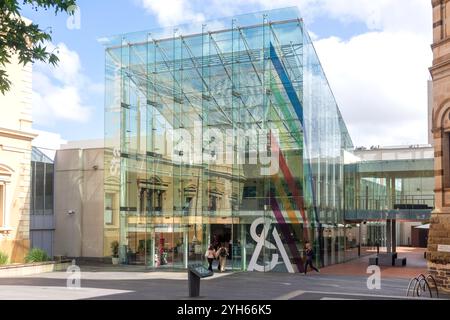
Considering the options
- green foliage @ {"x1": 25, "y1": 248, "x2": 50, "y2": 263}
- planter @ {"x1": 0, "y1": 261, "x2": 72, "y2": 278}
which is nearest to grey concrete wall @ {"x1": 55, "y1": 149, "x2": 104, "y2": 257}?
planter @ {"x1": 0, "y1": 261, "x2": 72, "y2": 278}

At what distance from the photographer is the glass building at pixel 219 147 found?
29.1 m

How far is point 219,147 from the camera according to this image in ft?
101

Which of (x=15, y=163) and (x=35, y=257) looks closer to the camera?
(x=35, y=257)

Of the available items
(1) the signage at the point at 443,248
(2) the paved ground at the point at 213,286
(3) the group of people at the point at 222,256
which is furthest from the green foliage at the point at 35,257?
(1) the signage at the point at 443,248

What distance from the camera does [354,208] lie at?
41.6 metres

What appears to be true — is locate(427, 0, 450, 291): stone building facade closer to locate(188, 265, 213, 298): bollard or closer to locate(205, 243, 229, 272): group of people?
locate(188, 265, 213, 298): bollard

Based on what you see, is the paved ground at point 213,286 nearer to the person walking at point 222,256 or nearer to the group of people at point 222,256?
the group of people at point 222,256

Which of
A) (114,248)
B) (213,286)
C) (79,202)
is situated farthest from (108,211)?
(213,286)

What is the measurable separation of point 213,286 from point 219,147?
34.7 feet

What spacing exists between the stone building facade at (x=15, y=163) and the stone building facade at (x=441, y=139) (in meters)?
20.7

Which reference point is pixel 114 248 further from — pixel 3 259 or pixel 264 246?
pixel 264 246
